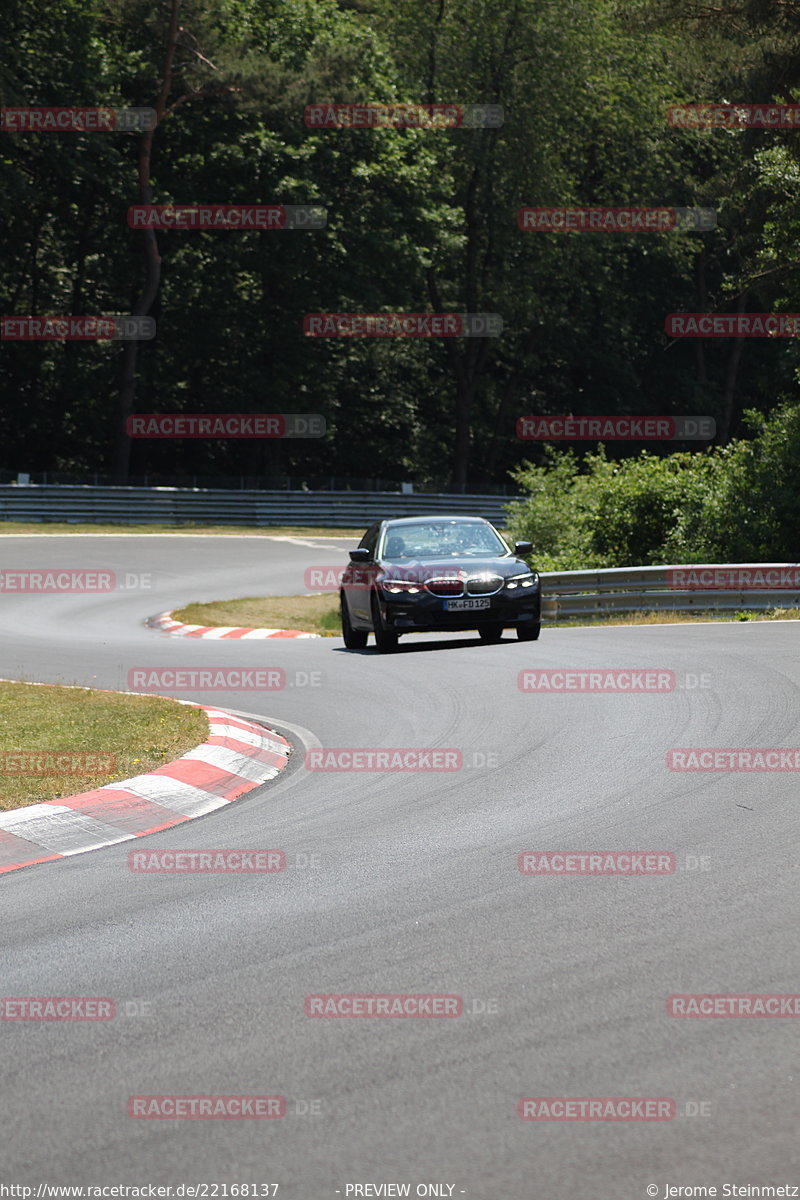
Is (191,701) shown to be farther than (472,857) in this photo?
Yes

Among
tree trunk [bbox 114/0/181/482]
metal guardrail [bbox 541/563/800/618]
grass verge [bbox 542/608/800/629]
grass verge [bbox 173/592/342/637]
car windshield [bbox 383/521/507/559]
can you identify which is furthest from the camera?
tree trunk [bbox 114/0/181/482]

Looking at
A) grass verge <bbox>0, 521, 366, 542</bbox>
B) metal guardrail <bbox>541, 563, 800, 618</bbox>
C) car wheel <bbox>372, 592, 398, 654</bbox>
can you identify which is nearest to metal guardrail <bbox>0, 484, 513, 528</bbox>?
grass verge <bbox>0, 521, 366, 542</bbox>

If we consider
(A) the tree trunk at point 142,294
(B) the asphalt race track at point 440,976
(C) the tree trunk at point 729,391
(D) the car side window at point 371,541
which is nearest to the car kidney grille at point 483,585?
(D) the car side window at point 371,541

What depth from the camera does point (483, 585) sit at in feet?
59.6

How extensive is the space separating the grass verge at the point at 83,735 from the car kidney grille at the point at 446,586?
5653 millimetres

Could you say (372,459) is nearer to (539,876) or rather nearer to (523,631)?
(523,631)

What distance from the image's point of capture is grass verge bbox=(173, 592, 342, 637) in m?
26.5

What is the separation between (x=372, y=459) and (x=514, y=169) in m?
12.8

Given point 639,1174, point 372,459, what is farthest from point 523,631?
point 372,459

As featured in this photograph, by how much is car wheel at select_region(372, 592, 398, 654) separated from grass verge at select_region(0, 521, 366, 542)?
2491cm

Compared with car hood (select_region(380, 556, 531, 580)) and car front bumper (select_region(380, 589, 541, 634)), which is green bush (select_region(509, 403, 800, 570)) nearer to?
car hood (select_region(380, 556, 531, 580))

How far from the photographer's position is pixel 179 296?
54844 mm

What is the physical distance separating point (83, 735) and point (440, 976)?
20.0 feet

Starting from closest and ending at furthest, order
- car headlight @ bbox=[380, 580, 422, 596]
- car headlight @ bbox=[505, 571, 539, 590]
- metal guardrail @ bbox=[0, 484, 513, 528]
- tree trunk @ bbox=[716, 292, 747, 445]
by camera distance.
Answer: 1. car headlight @ bbox=[380, 580, 422, 596]
2. car headlight @ bbox=[505, 571, 539, 590]
3. metal guardrail @ bbox=[0, 484, 513, 528]
4. tree trunk @ bbox=[716, 292, 747, 445]
